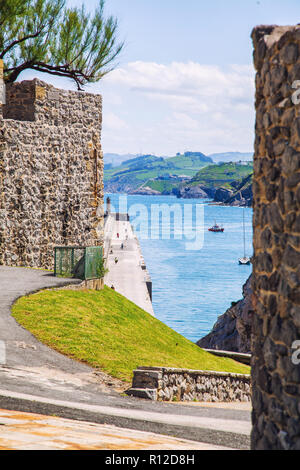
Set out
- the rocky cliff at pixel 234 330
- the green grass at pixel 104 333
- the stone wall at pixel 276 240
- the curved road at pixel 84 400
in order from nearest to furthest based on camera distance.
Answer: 1. the stone wall at pixel 276 240
2. the curved road at pixel 84 400
3. the green grass at pixel 104 333
4. the rocky cliff at pixel 234 330

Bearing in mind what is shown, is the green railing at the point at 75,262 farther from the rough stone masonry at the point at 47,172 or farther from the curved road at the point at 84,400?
the curved road at the point at 84,400

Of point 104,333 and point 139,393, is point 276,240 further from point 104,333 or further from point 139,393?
point 104,333

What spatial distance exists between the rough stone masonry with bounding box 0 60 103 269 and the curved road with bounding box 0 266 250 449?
6.19 metres

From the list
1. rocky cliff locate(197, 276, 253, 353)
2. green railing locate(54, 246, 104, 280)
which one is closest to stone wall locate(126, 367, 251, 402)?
green railing locate(54, 246, 104, 280)

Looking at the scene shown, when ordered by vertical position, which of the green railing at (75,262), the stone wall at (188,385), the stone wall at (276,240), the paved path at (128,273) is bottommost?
the paved path at (128,273)

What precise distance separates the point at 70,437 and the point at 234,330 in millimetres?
36422

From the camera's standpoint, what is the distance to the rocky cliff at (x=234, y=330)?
3747 centimetres

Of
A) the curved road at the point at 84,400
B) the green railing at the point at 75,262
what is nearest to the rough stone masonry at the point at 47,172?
the green railing at the point at 75,262

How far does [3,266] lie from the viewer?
19016 millimetres

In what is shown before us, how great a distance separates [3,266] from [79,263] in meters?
2.98

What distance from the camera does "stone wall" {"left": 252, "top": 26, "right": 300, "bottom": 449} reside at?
469 cm

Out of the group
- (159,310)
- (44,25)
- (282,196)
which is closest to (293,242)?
(282,196)

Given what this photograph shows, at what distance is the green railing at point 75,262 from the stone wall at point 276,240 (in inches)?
480

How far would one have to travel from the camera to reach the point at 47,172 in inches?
813
